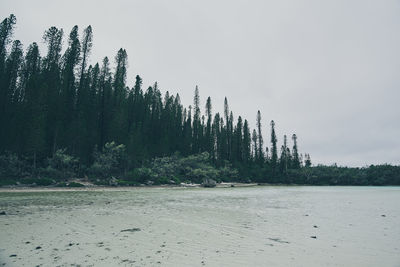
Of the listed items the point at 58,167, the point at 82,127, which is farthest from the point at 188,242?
the point at 82,127

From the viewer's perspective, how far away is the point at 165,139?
48.4 metres

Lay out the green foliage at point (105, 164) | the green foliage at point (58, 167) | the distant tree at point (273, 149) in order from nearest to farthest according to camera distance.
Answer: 1. the green foliage at point (58, 167)
2. the green foliage at point (105, 164)
3. the distant tree at point (273, 149)

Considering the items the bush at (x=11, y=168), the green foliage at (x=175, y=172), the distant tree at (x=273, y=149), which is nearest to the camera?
the bush at (x=11, y=168)

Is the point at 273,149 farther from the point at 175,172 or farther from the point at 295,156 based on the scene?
the point at 175,172

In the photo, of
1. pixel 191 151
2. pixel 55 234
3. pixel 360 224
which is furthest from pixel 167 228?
pixel 191 151

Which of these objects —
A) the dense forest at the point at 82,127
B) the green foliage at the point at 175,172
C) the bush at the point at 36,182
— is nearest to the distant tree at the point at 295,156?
the dense forest at the point at 82,127

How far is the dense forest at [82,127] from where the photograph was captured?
26281 millimetres

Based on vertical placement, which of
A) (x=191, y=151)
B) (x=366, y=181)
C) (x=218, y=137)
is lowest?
(x=366, y=181)

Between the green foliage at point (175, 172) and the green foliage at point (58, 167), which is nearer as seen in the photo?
the green foliage at point (58, 167)

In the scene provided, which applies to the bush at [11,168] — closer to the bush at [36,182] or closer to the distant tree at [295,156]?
the bush at [36,182]

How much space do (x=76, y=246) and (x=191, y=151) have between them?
5487 centimetres

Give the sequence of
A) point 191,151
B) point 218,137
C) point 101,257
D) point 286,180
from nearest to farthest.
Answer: point 101,257 < point 191,151 < point 286,180 < point 218,137

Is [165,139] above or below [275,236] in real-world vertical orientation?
above

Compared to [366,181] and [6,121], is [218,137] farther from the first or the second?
[6,121]
